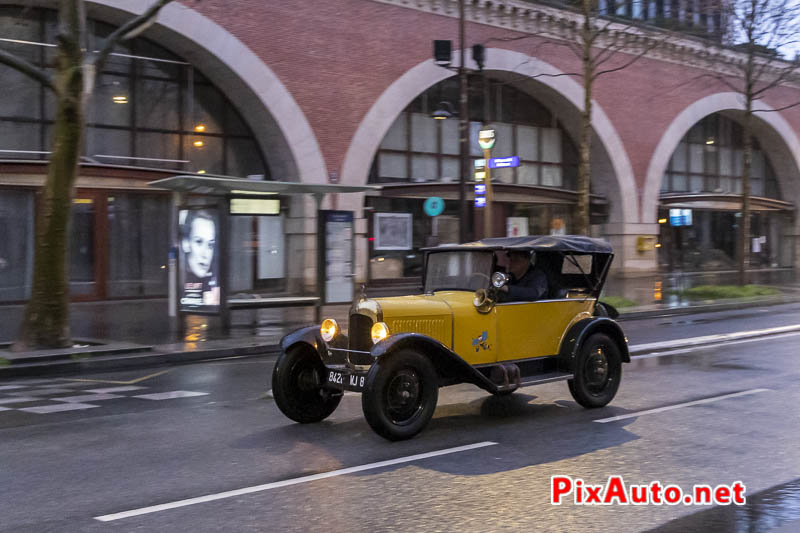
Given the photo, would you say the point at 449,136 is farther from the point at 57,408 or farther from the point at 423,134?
the point at 57,408

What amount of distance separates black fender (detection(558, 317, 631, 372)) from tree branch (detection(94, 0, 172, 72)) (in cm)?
870

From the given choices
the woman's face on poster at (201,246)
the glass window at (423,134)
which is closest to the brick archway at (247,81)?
the glass window at (423,134)

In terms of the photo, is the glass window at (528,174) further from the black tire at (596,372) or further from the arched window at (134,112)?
the black tire at (596,372)

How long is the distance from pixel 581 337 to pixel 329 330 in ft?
8.42

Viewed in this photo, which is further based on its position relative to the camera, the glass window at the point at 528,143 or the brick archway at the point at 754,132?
the brick archway at the point at 754,132

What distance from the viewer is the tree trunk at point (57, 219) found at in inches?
502

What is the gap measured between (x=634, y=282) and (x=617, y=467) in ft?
88.0

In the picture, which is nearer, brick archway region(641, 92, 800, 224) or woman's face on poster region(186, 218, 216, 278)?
woman's face on poster region(186, 218, 216, 278)

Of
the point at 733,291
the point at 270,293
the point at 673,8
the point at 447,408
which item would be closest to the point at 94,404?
the point at 447,408

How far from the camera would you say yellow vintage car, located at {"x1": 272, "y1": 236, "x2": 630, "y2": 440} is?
22.7 feet

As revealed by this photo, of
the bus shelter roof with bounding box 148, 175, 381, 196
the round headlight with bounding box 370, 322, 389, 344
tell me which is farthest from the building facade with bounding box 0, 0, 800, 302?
the round headlight with bounding box 370, 322, 389, 344

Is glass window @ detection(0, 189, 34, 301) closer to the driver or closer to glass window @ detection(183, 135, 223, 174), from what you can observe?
glass window @ detection(183, 135, 223, 174)

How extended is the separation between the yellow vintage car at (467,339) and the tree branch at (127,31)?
729 cm

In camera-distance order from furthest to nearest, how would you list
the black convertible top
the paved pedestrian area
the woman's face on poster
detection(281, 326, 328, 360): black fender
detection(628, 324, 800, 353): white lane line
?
the woman's face on poster → detection(628, 324, 800, 353): white lane line → the paved pedestrian area → the black convertible top → detection(281, 326, 328, 360): black fender
